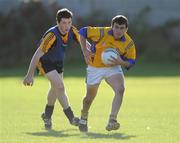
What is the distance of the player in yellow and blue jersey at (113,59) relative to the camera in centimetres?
1107

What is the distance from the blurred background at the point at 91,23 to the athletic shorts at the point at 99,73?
19607 mm

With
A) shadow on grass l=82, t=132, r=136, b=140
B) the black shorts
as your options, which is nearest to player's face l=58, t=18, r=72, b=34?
the black shorts

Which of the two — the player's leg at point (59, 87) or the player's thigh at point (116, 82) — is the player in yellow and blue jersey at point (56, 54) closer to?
the player's leg at point (59, 87)

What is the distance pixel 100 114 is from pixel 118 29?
3.67 metres

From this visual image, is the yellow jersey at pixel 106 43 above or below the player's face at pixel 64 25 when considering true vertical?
below

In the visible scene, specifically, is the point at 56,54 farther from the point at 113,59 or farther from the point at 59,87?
the point at 113,59

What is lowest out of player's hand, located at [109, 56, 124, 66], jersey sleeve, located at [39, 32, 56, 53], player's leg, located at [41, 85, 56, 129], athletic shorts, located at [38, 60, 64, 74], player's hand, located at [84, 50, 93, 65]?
player's leg, located at [41, 85, 56, 129]

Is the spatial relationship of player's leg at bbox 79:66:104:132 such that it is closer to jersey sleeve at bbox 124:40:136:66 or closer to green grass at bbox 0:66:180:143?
green grass at bbox 0:66:180:143

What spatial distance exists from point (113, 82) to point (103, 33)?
2.33 feet

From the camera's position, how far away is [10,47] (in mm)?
32281

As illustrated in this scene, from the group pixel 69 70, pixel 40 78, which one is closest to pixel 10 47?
pixel 69 70

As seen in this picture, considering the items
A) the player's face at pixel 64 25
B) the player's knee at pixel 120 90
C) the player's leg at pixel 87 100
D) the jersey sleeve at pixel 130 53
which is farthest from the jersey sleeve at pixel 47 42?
the player's knee at pixel 120 90

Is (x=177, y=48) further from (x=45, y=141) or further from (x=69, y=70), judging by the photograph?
(x=45, y=141)

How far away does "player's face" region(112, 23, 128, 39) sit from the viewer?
11.1m
